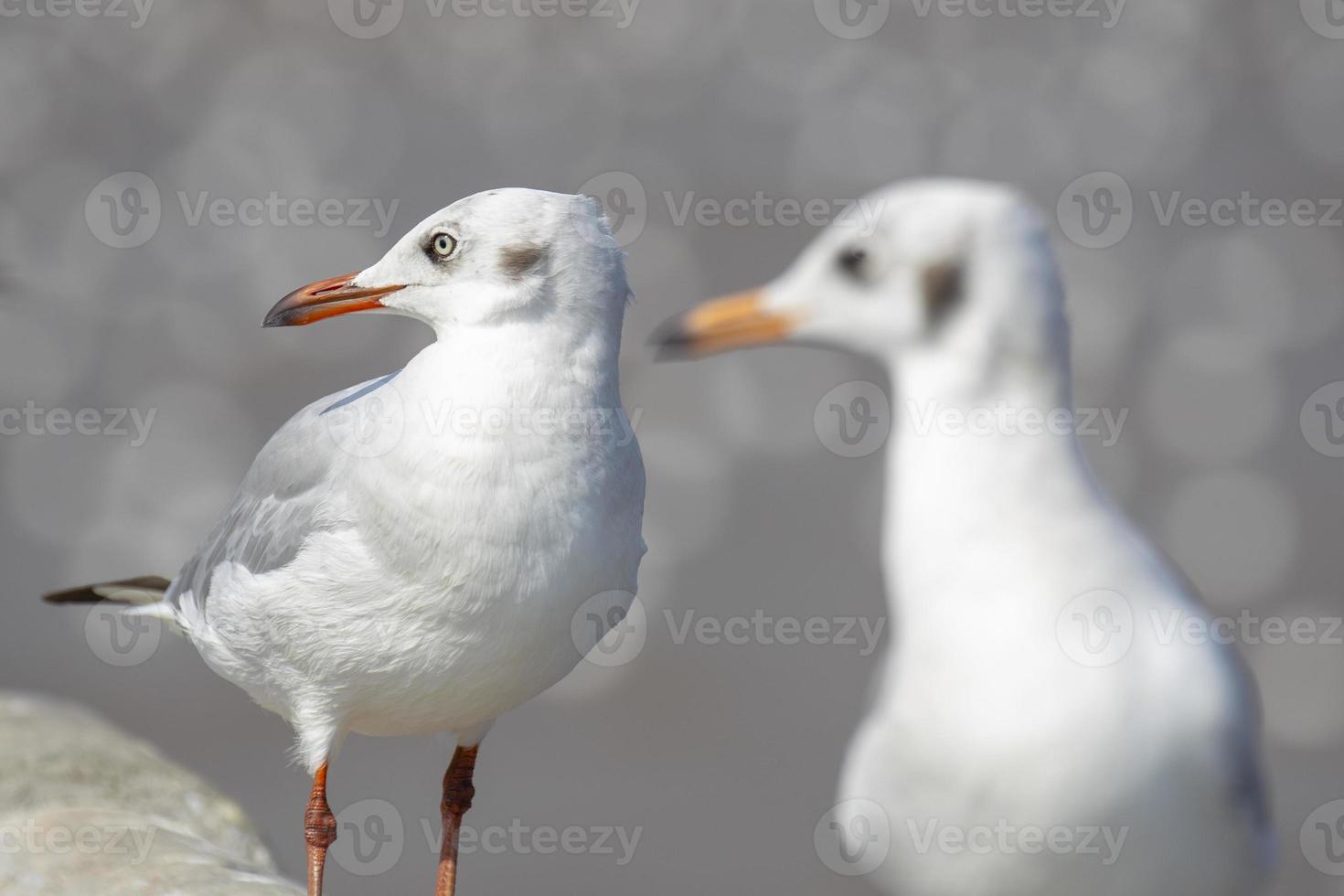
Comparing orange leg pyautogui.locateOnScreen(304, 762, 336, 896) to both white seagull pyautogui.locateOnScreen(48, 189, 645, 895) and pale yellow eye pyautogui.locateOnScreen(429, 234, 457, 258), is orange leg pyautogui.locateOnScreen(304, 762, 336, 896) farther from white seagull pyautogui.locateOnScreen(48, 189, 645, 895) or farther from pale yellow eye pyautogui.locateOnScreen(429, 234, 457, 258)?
pale yellow eye pyautogui.locateOnScreen(429, 234, 457, 258)

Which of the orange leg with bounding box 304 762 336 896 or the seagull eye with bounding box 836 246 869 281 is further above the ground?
the seagull eye with bounding box 836 246 869 281

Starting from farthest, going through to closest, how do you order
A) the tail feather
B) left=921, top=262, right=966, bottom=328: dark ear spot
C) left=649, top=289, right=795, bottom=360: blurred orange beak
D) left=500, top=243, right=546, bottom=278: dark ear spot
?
the tail feather, left=500, top=243, right=546, bottom=278: dark ear spot, left=649, top=289, right=795, bottom=360: blurred orange beak, left=921, top=262, right=966, bottom=328: dark ear spot

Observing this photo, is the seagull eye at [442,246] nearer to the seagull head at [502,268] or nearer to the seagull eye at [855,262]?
the seagull head at [502,268]

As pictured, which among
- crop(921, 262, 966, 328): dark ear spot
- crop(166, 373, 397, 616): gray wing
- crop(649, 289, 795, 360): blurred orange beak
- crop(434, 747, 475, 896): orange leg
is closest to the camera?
crop(921, 262, 966, 328): dark ear spot

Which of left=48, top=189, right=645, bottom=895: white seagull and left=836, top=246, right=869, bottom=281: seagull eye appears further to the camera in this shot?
left=48, top=189, right=645, bottom=895: white seagull

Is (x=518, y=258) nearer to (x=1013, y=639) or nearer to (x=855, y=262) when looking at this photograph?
(x=855, y=262)

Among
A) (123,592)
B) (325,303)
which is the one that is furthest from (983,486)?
(123,592)

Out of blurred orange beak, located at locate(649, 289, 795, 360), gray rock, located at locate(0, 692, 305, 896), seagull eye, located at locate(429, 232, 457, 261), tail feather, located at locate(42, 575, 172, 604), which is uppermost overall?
seagull eye, located at locate(429, 232, 457, 261)

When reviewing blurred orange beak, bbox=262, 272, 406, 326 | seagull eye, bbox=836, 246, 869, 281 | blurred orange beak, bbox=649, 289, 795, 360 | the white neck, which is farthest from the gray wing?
the white neck
